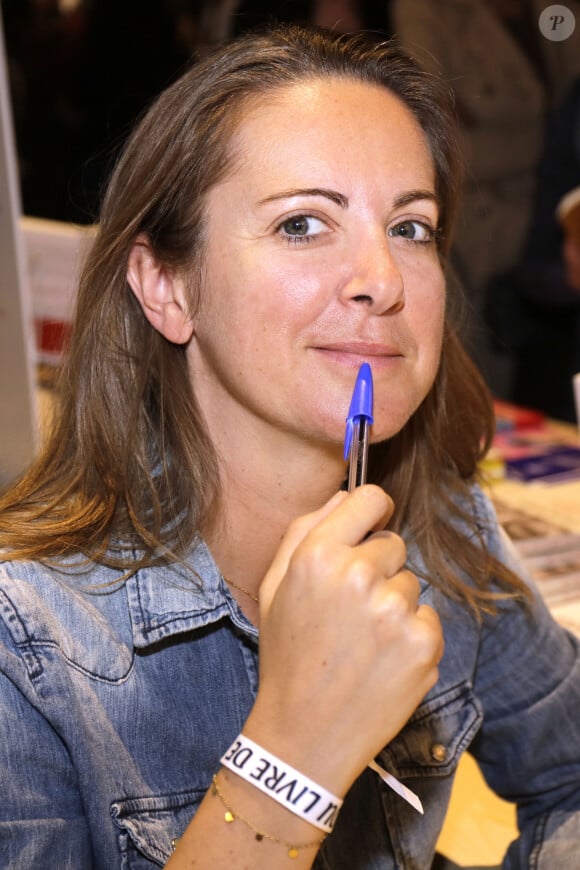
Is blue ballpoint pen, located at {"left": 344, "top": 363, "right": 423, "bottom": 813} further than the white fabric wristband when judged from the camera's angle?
Yes

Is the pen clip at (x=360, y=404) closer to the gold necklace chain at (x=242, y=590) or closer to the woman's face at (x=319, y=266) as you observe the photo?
the woman's face at (x=319, y=266)

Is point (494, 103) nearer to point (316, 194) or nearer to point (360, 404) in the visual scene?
point (316, 194)

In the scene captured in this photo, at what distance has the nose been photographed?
111 centimetres

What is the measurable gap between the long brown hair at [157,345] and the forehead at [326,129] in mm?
23

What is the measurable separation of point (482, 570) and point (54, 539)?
0.61 m

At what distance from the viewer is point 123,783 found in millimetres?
1066

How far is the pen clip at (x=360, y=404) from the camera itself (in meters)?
1.01

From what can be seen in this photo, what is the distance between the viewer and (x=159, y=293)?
50.2 inches

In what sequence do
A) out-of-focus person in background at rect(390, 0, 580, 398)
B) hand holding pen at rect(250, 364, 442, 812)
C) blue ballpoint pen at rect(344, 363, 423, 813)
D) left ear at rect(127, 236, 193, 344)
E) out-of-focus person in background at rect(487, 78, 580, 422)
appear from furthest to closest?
1. out-of-focus person in background at rect(390, 0, 580, 398)
2. out-of-focus person in background at rect(487, 78, 580, 422)
3. left ear at rect(127, 236, 193, 344)
4. blue ballpoint pen at rect(344, 363, 423, 813)
5. hand holding pen at rect(250, 364, 442, 812)

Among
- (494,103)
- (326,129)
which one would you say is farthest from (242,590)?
(494,103)

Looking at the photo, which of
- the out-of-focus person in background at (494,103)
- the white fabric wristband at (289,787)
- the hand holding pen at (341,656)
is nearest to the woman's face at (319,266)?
the hand holding pen at (341,656)

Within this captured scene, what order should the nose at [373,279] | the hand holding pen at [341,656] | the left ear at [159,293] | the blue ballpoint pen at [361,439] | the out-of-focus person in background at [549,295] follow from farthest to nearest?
the out-of-focus person in background at [549,295] < the left ear at [159,293] < the nose at [373,279] < the blue ballpoint pen at [361,439] < the hand holding pen at [341,656]

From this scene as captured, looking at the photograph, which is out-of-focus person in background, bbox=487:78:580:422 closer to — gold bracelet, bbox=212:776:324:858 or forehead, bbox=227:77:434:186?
forehead, bbox=227:77:434:186

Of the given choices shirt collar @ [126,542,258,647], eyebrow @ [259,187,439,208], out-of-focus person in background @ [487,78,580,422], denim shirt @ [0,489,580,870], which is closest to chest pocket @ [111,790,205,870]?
denim shirt @ [0,489,580,870]
